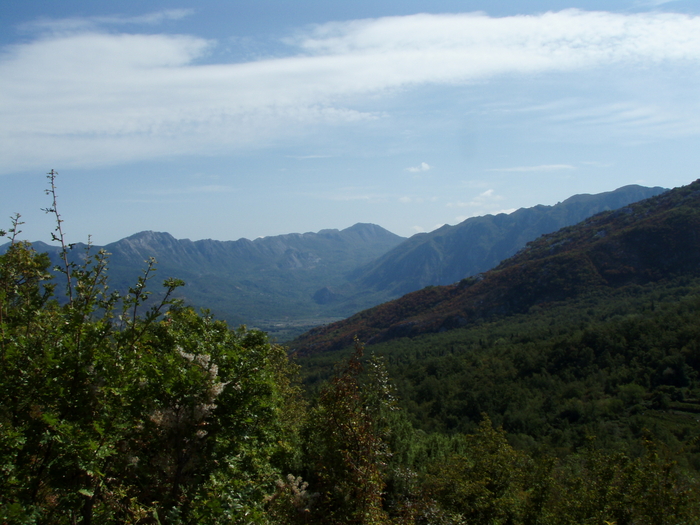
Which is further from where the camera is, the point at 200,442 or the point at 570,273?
the point at 570,273

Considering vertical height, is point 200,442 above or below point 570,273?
above

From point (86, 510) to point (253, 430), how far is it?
3.29 meters

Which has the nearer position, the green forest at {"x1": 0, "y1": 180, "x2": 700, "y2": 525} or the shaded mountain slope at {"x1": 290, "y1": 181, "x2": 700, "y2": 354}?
the green forest at {"x1": 0, "y1": 180, "x2": 700, "y2": 525}

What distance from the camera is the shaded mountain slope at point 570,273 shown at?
118000mm

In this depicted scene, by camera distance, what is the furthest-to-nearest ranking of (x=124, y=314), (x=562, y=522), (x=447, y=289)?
1. (x=447, y=289)
2. (x=562, y=522)
3. (x=124, y=314)

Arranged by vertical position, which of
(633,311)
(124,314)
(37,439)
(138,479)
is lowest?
(633,311)

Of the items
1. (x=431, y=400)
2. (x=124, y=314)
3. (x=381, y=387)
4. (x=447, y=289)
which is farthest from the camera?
(x=447, y=289)

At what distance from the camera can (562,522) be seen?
1689 centimetres

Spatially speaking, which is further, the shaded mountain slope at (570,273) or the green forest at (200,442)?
the shaded mountain slope at (570,273)

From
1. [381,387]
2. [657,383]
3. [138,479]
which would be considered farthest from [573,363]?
[138,479]

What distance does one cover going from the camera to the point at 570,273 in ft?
410

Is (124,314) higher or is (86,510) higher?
(124,314)

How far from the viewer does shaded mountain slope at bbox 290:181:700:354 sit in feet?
387

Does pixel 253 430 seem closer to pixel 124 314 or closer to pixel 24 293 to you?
pixel 124 314
